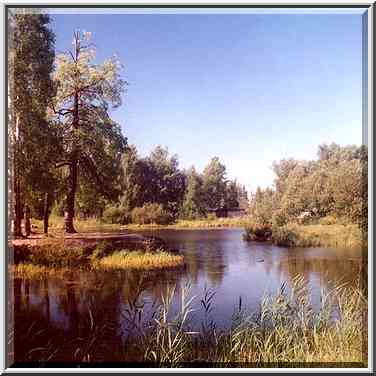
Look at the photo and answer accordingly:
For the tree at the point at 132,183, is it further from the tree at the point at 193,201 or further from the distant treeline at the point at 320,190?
the distant treeline at the point at 320,190

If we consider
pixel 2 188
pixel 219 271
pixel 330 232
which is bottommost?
pixel 219 271

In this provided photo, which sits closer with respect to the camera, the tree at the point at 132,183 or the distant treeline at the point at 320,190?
the distant treeline at the point at 320,190

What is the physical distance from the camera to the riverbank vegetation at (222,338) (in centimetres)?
371

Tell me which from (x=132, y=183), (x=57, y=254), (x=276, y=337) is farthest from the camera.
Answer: (x=132, y=183)

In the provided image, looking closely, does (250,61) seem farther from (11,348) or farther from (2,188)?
(11,348)

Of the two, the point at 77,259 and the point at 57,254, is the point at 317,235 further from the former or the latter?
the point at 57,254

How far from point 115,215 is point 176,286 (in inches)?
30.0

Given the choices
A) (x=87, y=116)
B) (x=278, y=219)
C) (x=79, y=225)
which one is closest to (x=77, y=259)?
(x=79, y=225)

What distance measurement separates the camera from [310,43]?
12.6 feet

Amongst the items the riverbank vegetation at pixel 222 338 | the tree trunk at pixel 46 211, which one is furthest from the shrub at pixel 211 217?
the tree trunk at pixel 46 211

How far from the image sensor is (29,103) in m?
3.80

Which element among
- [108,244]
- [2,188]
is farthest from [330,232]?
[2,188]

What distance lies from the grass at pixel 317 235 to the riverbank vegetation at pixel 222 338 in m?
0.42

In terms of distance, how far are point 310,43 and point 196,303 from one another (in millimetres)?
2278
